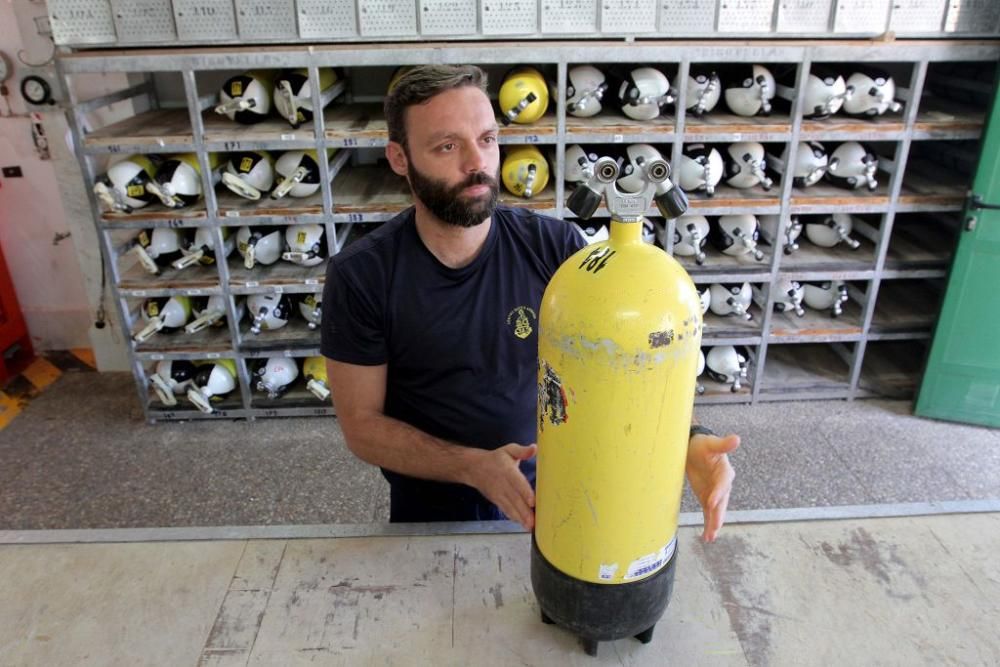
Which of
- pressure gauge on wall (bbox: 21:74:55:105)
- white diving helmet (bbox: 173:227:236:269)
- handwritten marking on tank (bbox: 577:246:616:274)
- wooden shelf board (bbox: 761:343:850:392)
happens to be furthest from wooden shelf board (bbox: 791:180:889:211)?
pressure gauge on wall (bbox: 21:74:55:105)

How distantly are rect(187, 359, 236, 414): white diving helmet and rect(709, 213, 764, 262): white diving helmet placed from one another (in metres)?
2.42

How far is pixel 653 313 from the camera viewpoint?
Result: 0.84m

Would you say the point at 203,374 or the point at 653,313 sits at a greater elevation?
the point at 653,313

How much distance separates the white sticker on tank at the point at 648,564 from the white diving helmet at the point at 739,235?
8.55 ft

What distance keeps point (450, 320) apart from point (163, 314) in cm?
233

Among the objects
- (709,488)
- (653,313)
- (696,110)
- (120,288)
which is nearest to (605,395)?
(653,313)

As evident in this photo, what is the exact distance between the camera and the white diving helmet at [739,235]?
3.35 m

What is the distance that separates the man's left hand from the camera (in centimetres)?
108

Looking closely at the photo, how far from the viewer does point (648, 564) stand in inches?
39.1

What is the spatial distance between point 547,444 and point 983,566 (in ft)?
2.79

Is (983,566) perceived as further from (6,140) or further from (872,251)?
(6,140)

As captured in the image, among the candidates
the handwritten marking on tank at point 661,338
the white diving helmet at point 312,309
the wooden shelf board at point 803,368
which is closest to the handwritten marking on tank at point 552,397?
the handwritten marking on tank at point 661,338

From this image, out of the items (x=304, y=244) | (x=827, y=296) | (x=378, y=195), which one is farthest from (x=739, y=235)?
(x=304, y=244)

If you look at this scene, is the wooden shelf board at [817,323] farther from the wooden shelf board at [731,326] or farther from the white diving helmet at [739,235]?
the white diving helmet at [739,235]
